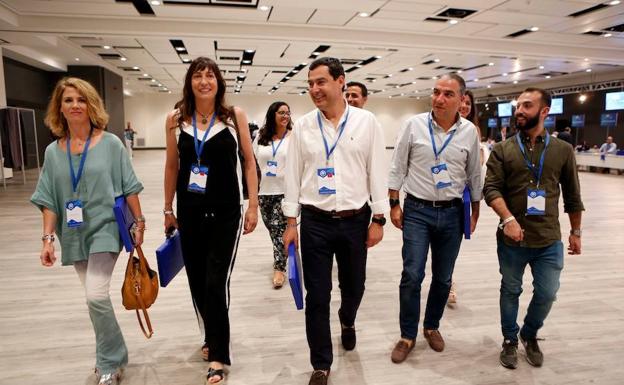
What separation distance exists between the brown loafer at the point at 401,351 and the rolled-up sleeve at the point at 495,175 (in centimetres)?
93

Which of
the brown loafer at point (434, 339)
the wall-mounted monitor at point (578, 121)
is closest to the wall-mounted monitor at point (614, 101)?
the wall-mounted monitor at point (578, 121)

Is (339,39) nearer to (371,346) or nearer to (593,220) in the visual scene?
(593,220)

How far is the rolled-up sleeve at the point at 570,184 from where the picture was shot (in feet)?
7.20

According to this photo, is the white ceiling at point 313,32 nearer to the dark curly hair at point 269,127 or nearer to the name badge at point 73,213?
the dark curly hair at point 269,127

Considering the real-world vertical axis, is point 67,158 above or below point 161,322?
above

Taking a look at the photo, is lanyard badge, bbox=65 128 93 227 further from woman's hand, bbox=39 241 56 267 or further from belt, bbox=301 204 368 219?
belt, bbox=301 204 368 219

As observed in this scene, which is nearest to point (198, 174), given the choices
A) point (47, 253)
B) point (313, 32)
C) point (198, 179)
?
point (198, 179)

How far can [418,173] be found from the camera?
2.35 meters

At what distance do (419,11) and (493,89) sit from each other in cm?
1700

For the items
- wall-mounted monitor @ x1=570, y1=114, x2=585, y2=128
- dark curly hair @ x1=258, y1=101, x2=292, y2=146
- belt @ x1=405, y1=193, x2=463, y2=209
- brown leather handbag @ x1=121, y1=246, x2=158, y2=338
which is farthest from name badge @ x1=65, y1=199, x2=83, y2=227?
wall-mounted monitor @ x1=570, y1=114, x2=585, y2=128

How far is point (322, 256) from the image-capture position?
2.08 metres

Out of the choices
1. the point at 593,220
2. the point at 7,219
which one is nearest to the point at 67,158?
the point at 7,219

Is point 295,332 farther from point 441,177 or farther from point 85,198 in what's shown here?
point 85,198

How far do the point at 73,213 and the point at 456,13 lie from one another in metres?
8.22
